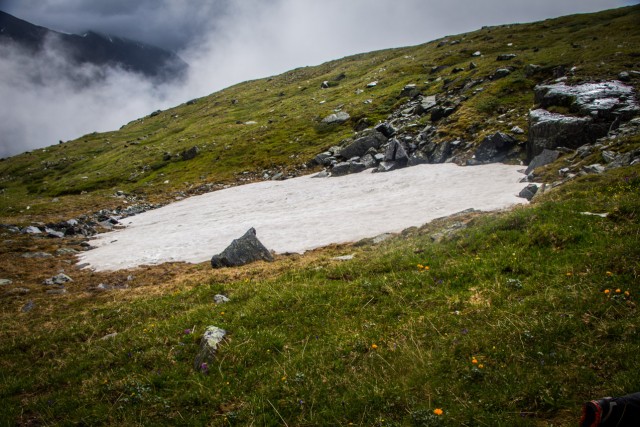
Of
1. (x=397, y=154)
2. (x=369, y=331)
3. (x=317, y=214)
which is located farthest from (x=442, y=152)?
(x=369, y=331)

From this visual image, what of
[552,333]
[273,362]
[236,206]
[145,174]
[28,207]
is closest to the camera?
[552,333]

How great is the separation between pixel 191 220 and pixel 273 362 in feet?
119

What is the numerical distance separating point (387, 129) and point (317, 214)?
3532 centimetres

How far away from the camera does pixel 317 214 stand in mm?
33688

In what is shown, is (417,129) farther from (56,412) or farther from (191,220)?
(56,412)

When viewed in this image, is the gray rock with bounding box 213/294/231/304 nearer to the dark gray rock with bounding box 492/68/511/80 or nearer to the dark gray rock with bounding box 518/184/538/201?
the dark gray rock with bounding box 518/184/538/201

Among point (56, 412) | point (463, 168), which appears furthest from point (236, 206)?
point (56, 412)

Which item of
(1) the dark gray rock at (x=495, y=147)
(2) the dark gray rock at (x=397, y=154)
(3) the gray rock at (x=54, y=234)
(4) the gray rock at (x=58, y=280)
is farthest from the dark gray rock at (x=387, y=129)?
(4) the gray rock at (x=58, y=280)

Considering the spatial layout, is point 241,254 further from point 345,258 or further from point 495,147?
point 495,147

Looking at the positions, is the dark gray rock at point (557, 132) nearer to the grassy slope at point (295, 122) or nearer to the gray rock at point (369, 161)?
the grassy slope at point (295, 122)

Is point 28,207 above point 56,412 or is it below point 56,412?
above

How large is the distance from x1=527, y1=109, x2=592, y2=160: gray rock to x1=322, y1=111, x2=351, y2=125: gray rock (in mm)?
62936

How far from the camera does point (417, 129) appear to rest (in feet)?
193

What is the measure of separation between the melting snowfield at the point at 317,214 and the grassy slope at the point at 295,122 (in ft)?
47.4
